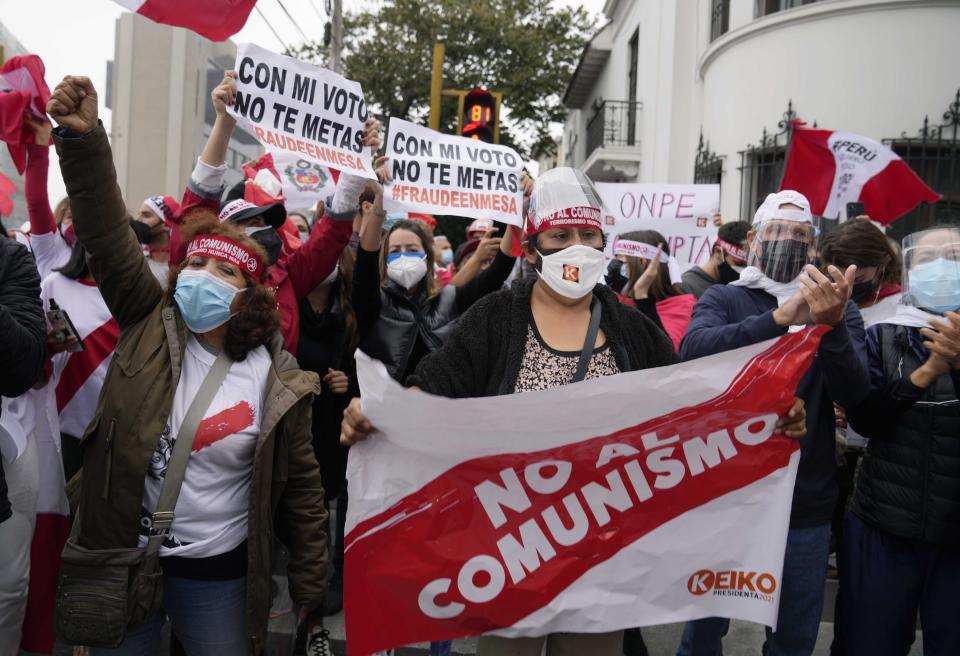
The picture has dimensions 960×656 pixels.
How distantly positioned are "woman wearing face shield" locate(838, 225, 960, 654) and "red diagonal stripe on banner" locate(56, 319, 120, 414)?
3.24 metres

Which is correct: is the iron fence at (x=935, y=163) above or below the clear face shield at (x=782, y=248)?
above

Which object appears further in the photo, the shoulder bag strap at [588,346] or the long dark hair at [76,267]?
the long dark hair at [76,267]

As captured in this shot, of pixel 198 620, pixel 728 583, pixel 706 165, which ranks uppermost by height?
pixel 706 165

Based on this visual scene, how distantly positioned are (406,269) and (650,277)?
175cm

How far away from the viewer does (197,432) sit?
261cm

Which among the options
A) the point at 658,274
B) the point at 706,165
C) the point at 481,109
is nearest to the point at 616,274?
the point at 658,274

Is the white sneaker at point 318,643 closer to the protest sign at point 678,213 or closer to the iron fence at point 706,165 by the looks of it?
the protest sign at point 678,213

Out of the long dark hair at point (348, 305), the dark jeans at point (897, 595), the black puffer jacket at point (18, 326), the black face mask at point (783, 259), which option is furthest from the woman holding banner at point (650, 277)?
the black puffer jacket at point (18, 326)

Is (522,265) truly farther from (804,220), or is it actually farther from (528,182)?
(804,220)

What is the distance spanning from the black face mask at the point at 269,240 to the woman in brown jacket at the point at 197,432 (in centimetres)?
91

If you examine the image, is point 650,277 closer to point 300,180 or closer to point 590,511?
point 300,180

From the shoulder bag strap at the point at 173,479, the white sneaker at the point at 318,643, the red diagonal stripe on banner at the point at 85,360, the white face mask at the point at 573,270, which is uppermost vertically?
the white face mask at the point at 573,270

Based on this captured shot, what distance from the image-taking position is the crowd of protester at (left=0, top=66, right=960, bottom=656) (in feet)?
8.37

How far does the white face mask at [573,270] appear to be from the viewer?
2.61 m
